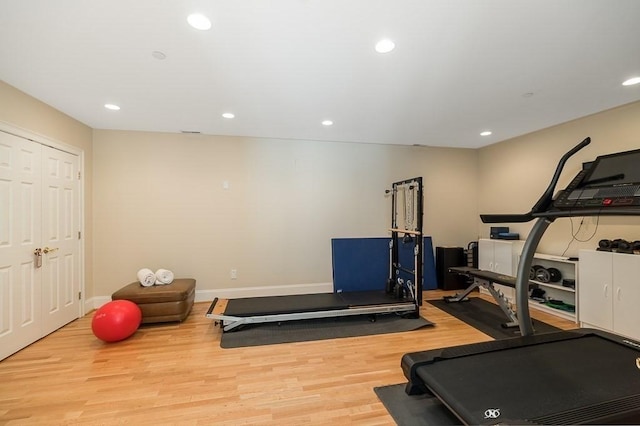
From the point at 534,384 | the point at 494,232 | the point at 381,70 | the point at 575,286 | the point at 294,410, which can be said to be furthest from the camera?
the point at 494,232

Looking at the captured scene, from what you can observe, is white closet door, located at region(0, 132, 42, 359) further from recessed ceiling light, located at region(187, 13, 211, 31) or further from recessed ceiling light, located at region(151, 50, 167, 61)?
recessed ceiling light, located at region(187, 13, 211, 31)

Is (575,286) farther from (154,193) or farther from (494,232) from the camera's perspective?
(154,193)

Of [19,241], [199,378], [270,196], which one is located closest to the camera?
[199,378]

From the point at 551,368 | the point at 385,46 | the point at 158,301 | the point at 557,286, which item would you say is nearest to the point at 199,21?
the point at 385,46

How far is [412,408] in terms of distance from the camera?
6.34 feet

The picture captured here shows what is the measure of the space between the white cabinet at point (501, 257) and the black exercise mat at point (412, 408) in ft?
9.96

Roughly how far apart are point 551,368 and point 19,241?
185 inches

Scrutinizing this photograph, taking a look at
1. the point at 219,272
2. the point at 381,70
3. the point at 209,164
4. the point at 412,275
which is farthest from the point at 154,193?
the point at 412,275

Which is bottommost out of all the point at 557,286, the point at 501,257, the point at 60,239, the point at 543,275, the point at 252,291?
the point at 252,291

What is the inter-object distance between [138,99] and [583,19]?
12.5ft

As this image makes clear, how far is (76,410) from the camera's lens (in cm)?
194

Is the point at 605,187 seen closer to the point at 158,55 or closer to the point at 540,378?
the point at 540,378

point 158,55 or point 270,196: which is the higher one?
point 158,55

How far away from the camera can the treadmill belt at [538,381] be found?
1529 mm
